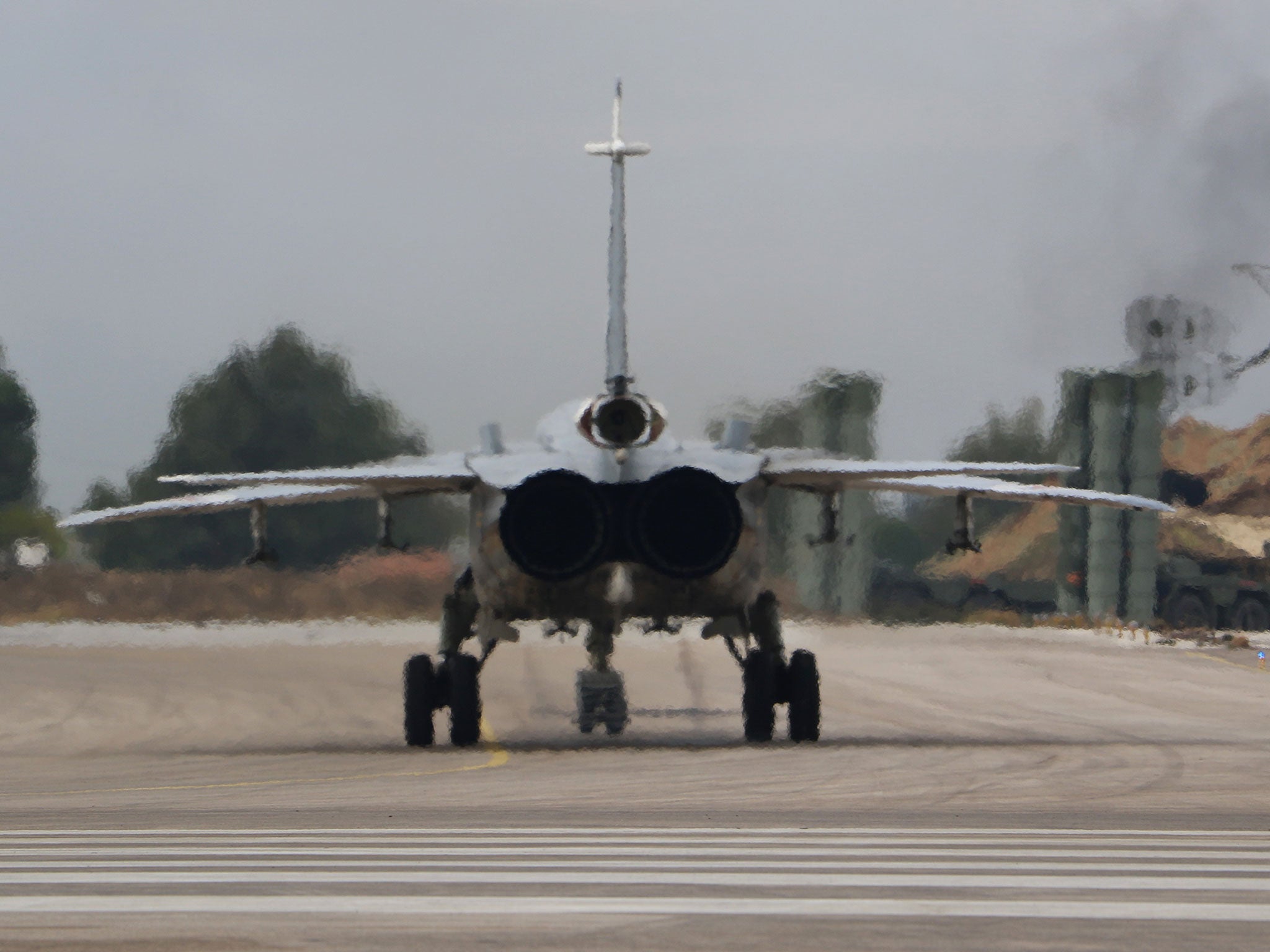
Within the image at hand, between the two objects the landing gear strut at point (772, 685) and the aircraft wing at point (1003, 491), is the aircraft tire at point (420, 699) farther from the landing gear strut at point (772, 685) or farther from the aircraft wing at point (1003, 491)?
the aircraft wing at point (1003, 491)

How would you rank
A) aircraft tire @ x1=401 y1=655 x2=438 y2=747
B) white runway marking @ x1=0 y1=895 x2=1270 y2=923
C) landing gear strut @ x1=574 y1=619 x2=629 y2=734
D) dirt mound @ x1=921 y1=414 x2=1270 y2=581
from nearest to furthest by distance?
white runway marking @ x1=0 y1=895 x2=1270 y2=923 < aircraft tire @ x1=401 y1=655 x2=438 y2=747 < landing gear strut @ x1=574 y1=619 x2=629 y2=734 < dirt mound @ x1=921 y1=414 x2=1270 y2=581

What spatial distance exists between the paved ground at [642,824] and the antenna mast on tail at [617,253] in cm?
413

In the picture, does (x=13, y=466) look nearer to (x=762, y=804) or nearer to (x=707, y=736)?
(x=707, y=736)

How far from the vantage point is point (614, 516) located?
720 inches

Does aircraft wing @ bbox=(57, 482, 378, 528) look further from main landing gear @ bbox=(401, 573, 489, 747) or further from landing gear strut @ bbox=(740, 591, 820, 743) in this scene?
landing gear strut @ bbox=(740, 591, 820, 743)

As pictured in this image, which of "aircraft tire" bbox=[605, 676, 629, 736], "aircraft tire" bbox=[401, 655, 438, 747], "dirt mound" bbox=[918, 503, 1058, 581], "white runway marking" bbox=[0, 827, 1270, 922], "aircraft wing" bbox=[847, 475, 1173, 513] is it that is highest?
"aircraft wing" bbox=[847, 475, 1173, 513]

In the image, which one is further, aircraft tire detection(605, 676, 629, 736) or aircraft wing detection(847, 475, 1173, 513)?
aircraft tire detection(605, 676, 629, 736)

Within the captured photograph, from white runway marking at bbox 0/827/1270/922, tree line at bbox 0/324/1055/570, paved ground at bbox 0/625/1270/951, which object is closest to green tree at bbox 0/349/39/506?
tree line at bbox 0/324/1055/570

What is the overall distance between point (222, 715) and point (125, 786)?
1075 centimetres

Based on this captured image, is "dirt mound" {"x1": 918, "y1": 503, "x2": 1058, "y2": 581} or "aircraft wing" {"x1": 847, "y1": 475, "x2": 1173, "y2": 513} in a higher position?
"aircraft wing" {"x1": 847, "y1": 475, "x2": 1173, "y2": 513}

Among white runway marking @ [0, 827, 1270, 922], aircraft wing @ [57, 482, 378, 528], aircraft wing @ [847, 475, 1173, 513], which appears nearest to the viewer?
white runway marking @ [0, 827, 1270, 922]

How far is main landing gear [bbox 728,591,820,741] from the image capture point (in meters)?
20.2

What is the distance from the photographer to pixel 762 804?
1363 centimetres

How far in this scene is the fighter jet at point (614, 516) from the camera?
1819 cm
